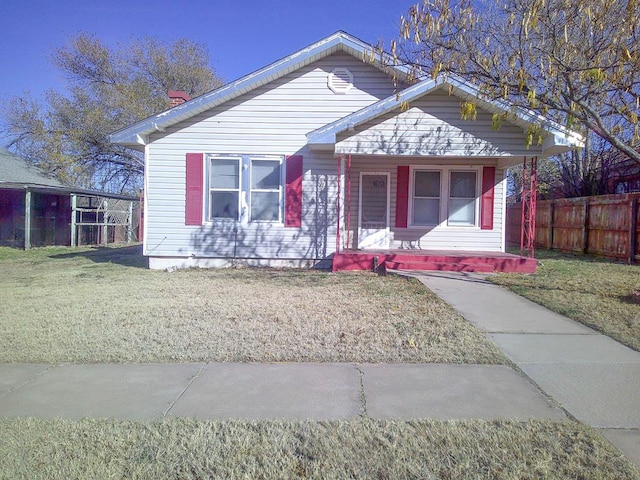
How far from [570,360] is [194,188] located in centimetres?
910

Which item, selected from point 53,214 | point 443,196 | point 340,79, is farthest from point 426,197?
point 53,214

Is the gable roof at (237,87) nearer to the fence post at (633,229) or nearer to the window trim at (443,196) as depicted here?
the window trim at (443,196)

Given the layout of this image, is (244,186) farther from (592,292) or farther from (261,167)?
(592,292)

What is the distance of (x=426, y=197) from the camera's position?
12.1m

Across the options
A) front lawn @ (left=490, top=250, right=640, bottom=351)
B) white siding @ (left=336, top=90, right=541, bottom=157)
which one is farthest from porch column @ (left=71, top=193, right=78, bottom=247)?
front lawn @ (left=490, top=250, right=640, bottom=351)

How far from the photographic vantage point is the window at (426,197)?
12086 mm

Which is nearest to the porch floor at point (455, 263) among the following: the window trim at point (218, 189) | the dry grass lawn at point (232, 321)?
the dry grass lawn at point (232, 321)

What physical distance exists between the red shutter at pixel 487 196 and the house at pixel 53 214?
626 inches

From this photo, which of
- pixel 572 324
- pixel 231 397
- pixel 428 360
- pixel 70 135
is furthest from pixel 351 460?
pixel 70 135

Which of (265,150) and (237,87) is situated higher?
(237,87)

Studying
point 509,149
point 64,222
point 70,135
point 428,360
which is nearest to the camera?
point 428,360

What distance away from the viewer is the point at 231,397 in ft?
12.6

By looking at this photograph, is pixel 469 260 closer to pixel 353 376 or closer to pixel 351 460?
pixel 353 376

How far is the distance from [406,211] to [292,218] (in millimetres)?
3126
